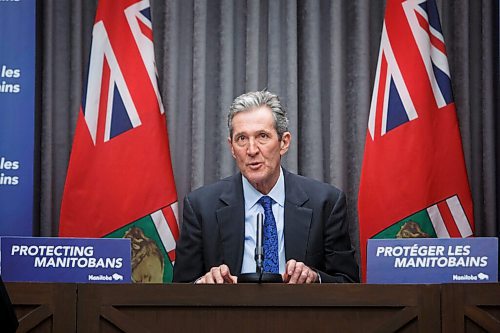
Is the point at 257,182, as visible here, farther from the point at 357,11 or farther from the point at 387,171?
the point at 357,11

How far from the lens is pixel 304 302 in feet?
8.36

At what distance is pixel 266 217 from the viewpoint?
133 inches

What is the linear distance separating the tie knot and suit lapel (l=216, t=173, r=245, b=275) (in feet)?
0.27

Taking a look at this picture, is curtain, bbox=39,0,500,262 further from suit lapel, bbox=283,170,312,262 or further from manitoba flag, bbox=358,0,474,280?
suit lapel, bbox=283,170,312,262

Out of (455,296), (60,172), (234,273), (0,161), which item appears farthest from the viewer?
(60,172)

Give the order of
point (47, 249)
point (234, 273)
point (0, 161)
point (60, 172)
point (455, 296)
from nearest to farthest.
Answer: point (455, 296)
point (47, 249)
point (234, 273)
point (0, 161)
point (60, 172)

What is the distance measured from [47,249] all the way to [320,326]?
976 millimetres

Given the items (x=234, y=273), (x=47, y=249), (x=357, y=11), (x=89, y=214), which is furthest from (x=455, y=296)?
(x=357, y=11)

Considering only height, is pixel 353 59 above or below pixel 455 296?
above

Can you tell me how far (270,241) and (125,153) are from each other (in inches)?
51.8

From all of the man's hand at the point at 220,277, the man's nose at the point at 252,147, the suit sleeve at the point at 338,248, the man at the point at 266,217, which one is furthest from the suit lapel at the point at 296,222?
the man's hand at the point at 220,277

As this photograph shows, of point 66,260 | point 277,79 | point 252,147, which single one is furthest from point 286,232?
point 277,79

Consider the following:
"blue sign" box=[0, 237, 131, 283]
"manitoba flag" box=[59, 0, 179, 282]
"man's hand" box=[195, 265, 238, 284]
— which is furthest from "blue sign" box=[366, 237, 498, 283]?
"manitoba flag" box=[59, 0, 179, 282]

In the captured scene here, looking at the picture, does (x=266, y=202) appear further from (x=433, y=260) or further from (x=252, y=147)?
(x=433, y=260)
